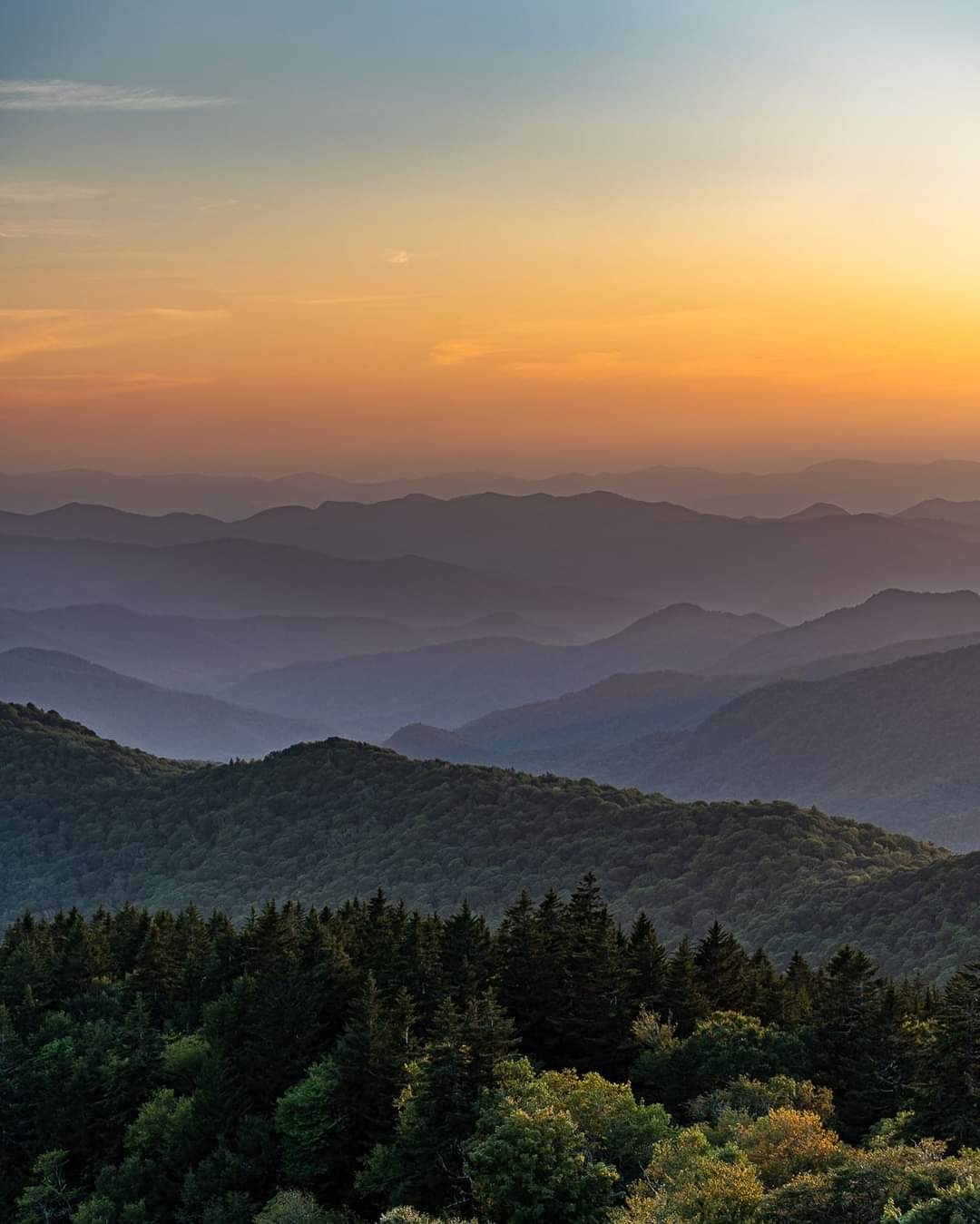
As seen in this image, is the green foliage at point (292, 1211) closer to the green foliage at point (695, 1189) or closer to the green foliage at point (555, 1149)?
the green foliage at point (555, 1149)

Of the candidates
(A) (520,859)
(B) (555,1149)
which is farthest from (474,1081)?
(A) (520,859)

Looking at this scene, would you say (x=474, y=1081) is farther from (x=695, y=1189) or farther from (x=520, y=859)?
(x=520, y=859)

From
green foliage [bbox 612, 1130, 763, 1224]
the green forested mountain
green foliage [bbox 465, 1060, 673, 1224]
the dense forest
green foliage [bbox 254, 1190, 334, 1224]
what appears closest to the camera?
green foliage [bbox 612, 1130, 763, 1224]

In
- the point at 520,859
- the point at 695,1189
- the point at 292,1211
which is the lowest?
the point at 292,1211

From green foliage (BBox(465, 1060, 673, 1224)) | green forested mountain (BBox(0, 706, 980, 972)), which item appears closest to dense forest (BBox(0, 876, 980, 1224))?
green foliage (BBox(465, 1060, 673, 1224))

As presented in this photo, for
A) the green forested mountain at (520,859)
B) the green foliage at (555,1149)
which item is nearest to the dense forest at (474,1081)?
the green foliage at (555,1149)

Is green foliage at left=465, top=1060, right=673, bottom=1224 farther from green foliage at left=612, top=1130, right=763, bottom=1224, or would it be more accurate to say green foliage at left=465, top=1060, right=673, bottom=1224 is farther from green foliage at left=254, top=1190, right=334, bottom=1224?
green foliage at left=254, top=1190, right=334, bottom=1224
